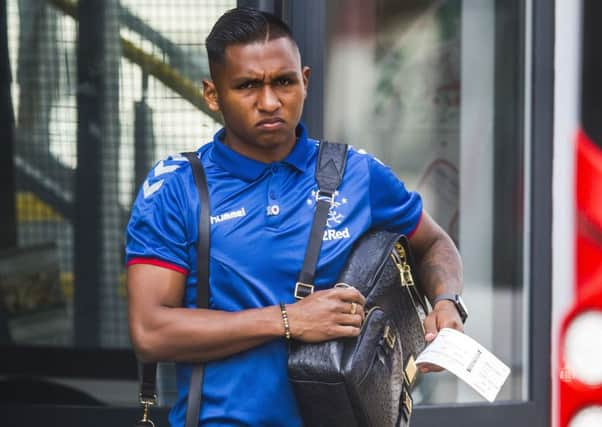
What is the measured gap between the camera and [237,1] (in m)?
3.97

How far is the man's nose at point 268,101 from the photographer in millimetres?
2551

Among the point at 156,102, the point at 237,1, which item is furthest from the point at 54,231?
the point at 237,1

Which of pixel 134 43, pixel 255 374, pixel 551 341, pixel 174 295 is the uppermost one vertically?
pixel 134 43

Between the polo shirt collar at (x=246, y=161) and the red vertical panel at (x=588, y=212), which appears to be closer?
the polo shirt collar at (x=246, y=161)

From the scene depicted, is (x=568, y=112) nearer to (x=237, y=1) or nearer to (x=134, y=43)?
(x=237, y=1)

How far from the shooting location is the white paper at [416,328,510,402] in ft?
8.06

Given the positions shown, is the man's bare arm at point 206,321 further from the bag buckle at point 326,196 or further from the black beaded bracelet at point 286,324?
the bag buckle at point 326,196

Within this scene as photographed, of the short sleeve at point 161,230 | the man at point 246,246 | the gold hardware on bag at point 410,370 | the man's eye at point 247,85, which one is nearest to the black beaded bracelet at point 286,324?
the man at point 246,246

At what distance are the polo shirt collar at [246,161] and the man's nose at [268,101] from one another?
0.39 ft

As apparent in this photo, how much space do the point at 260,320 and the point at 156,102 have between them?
5.61 feet

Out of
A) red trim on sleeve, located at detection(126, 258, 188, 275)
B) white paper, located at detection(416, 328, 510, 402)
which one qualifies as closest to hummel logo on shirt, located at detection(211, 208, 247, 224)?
red trim on sleeve, located at detection(126, 258, 188, 275)

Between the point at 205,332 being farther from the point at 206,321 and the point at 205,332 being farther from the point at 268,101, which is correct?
the point at 268,101

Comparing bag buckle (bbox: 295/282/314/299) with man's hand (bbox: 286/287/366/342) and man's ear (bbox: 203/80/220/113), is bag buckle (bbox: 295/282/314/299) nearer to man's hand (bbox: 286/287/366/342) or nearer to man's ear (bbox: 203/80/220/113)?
man's hand (bbox: 286/287/366/342)

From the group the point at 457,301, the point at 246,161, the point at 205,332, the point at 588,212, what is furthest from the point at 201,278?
the point at 588,212
